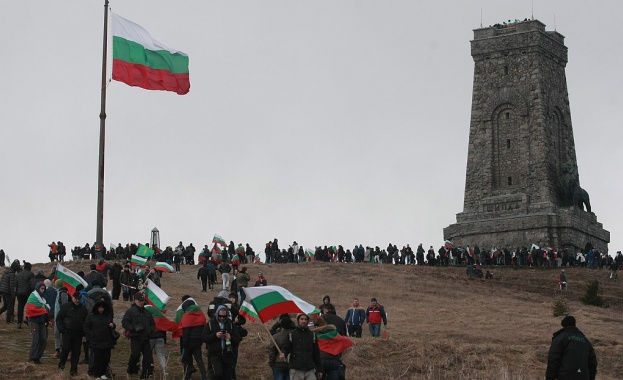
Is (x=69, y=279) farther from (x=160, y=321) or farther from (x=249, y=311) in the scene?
(x=249, y=311)

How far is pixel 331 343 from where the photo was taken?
22.1m

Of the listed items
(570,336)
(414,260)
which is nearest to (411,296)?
(414,260)

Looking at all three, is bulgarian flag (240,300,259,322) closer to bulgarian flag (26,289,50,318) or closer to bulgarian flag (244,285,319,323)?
bulgarian flag (244,285,319,323)

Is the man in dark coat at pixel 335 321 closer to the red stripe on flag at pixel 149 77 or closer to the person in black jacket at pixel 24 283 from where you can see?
the person in black jacket at pixel 24 283

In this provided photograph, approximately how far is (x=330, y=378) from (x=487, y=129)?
5671cm

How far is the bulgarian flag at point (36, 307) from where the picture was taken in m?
25.3

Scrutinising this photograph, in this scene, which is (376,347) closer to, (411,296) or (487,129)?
(411,296)

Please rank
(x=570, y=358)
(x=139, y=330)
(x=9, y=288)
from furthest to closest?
(x=9, y=288)
(x=139, y=330)
(x=570, y=358)

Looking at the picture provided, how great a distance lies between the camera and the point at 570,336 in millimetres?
19625

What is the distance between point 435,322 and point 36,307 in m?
17.1

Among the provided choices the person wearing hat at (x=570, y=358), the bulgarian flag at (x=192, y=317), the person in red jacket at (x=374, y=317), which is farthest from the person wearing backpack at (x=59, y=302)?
the person wearing hat at (x=570, y=358)

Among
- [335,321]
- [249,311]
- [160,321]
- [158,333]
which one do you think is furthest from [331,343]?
[160,321]

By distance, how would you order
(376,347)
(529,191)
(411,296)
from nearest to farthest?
1. (376,347)
2. (411,296)
3. (529,191)

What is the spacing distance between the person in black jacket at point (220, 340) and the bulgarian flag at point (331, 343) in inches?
66.9
